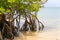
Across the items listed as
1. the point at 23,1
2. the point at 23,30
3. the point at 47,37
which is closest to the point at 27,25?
the point at 23,30

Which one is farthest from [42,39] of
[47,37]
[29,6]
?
[29,6]

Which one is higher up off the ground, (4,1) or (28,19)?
(4,1)

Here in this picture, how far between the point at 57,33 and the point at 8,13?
14.0 ft

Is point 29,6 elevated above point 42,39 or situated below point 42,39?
above

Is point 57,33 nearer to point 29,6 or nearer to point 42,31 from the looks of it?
point 42,31

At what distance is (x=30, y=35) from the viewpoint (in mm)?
15164

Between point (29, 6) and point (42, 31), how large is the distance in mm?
3371

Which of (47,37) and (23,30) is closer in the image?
(47,37)

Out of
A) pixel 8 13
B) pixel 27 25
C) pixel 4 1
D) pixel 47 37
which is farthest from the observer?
pixel 27 25

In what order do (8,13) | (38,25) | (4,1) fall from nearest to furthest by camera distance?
(4,1) → (8,13) → (38,25)

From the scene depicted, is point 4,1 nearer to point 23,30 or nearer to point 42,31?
point 23,30

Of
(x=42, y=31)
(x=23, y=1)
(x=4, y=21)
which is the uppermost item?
(x=23, y=1)

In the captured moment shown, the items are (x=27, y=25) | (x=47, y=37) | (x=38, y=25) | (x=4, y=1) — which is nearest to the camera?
(x=4, y=1)

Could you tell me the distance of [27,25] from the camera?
15820 mm
